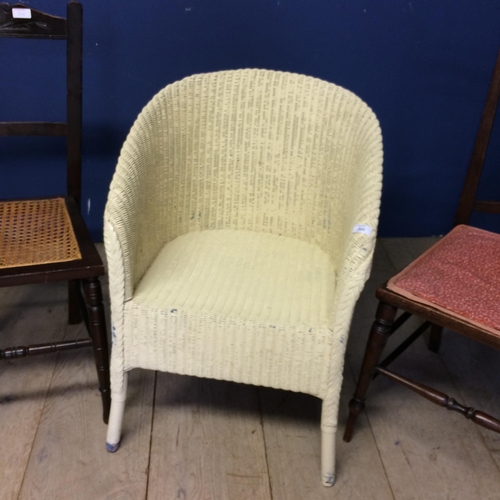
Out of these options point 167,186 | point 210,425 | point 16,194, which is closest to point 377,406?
point 210,425

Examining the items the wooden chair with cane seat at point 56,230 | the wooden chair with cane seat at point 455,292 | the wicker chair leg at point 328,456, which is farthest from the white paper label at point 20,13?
the wicker chair leg at point 328,456

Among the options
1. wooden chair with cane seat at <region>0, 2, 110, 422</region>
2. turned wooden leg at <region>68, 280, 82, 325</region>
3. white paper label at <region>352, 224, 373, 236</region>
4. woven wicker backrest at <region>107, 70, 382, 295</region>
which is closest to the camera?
white paper label at <region>352, 224, 373, 236</region>

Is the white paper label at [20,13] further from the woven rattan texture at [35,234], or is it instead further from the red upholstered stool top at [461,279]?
the red upholstered stool top at [461,279]

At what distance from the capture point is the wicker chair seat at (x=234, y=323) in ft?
3.29

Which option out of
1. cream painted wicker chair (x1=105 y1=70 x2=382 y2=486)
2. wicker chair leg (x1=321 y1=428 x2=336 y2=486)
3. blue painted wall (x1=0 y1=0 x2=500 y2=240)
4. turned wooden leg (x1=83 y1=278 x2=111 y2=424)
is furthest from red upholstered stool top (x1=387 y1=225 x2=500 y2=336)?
blue painted wall (x1=0 y1=0 x2=500 y2=240)

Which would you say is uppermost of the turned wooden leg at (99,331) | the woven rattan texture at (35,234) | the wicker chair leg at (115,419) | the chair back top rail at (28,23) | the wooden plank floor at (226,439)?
the chair back top rail at (28,23)

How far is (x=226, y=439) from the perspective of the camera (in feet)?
3.99

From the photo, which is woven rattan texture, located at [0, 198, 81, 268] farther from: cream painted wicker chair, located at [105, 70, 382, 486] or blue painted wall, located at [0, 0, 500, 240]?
blue painted wall, located at [0, 0, 500, 240]

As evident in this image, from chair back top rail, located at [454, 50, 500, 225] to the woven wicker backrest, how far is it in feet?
0.91

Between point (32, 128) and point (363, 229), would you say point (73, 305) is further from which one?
point (363, 229)

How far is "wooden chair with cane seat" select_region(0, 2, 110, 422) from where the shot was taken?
103 cm

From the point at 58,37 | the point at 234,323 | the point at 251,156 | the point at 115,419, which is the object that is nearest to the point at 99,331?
the point at 115,419

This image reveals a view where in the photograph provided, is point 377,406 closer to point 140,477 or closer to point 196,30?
point 140,477

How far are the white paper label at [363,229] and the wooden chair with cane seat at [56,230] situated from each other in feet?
1.56
